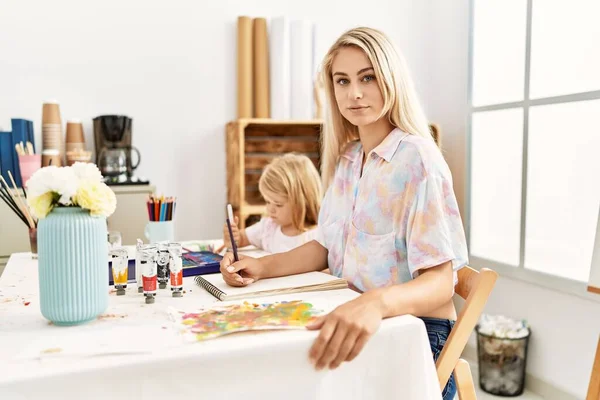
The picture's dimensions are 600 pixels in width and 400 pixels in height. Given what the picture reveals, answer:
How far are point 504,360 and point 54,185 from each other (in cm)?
243

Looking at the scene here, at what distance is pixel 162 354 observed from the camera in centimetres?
93

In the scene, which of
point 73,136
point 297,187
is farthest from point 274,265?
point 73,136

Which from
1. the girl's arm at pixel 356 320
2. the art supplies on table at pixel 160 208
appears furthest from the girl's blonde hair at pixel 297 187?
the girl's arm at pixel 356 320

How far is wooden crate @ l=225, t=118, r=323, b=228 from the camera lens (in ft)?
10.5

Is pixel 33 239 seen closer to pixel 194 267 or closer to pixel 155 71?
pixel 194 267

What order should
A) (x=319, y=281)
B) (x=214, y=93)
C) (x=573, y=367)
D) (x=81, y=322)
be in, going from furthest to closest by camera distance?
(x=214, y=93) → (x=573, y=367) → (x=319, y=281) → (x=81, y=322)

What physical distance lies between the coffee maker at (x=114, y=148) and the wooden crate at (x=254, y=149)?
0.51 meters

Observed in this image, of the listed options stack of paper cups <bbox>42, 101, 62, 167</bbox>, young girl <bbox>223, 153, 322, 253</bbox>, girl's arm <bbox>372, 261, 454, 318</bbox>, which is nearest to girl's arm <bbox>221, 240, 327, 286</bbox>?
girl's arm <bbox>372, 261, 454, 318</bbox>

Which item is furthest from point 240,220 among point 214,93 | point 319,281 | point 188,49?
point 319,281

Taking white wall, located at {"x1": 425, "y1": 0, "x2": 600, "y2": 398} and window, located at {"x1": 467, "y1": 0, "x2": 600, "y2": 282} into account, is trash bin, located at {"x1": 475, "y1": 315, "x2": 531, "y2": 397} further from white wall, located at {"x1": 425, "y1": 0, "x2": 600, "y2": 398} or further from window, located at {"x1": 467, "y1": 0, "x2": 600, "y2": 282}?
window, located at {"x1": 467, "y1": 0, "x2": 600, "y2": 282}

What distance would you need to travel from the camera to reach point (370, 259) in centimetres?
144

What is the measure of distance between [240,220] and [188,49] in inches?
39.1

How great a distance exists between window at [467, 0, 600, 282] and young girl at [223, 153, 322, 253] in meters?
1.23

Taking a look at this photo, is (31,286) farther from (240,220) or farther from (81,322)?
(240,220)
